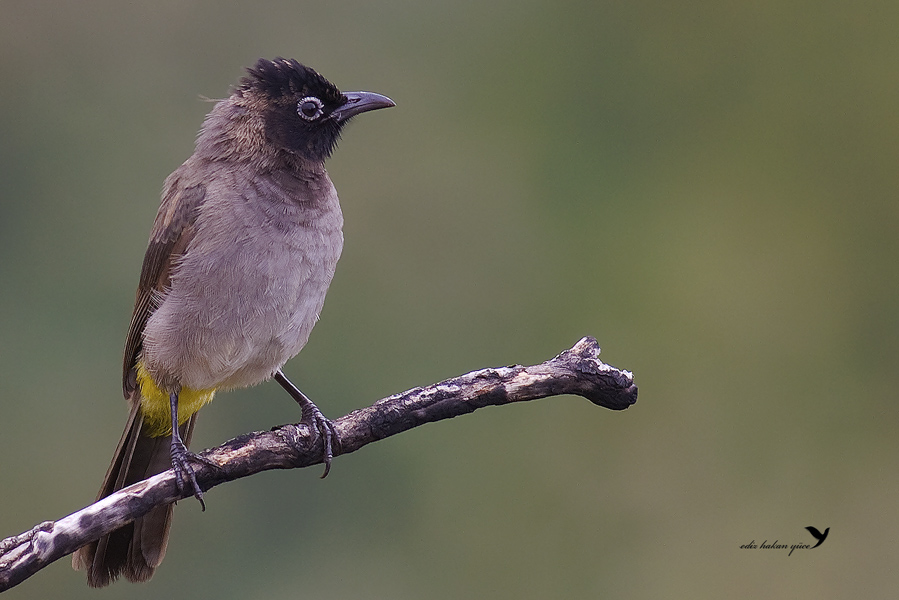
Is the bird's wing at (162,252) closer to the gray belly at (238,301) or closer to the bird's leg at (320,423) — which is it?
the gray belly at (238,301)

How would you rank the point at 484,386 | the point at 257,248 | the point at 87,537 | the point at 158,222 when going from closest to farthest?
1. the point at 87,537
2. the point at 484,386
3. the point at 257,248
4. the point at 158,222

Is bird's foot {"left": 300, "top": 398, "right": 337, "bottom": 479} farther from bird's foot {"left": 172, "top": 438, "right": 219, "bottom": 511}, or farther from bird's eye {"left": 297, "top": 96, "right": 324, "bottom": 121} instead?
bird's eye {"left": 297, "top": 96, "right": 324, "bottom": 121}

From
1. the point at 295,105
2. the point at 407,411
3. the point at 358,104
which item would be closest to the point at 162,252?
the point at 295,105

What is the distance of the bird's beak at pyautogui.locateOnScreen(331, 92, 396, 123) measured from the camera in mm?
4082

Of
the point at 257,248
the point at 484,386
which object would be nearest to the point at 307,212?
the point at 257,248

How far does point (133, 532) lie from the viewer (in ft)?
12.5

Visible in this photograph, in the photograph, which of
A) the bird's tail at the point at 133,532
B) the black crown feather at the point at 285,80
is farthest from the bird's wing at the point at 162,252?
the black crown feather at the point at 285,80

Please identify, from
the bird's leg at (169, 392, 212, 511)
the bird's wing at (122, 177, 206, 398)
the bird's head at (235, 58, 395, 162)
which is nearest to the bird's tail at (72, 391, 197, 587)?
the bird's wing at (122, 177, 206, 398)

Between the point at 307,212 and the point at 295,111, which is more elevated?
the point at 295,111

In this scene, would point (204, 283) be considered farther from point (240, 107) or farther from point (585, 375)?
point (585, 375)

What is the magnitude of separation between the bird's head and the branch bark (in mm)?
1270

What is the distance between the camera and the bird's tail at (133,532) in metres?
3.79

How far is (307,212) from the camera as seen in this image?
3.66 meters

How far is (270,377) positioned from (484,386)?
109 cm
